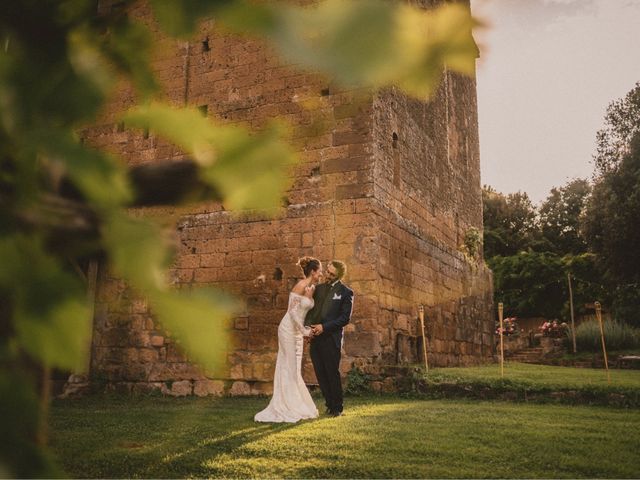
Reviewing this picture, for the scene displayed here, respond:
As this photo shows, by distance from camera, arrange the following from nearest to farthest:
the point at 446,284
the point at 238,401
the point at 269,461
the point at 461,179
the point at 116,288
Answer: the point at 269,461, the point at 238,401, the point at 116,288, the point at 446,284, the point at 461,179

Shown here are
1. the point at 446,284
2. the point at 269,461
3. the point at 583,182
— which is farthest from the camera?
the point at 583,182

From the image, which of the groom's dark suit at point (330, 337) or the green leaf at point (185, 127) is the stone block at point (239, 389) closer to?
the groom's dark suit at point (330, 337)

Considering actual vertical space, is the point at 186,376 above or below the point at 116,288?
below

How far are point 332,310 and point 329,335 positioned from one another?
33 centimetres

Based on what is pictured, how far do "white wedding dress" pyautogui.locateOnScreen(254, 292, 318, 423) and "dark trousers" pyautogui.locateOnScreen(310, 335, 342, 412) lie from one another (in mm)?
210

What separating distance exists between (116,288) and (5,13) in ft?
37.8

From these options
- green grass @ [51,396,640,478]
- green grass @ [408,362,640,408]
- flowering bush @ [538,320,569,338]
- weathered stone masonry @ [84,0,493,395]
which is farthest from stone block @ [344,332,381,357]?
flowering bush @ [538,320,569,338]

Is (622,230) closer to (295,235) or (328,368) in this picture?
(295,235)

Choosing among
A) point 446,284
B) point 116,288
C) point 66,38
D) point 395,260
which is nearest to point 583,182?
point 446,284

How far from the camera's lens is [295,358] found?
7.39 metres

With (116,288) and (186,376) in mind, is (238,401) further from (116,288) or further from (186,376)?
(116,288)

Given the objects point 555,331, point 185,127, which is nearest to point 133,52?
point 185,127

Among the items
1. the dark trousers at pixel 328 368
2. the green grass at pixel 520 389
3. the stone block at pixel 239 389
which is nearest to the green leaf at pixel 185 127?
the dark trousers at pixel 328 368

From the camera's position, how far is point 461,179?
15.2 metres
